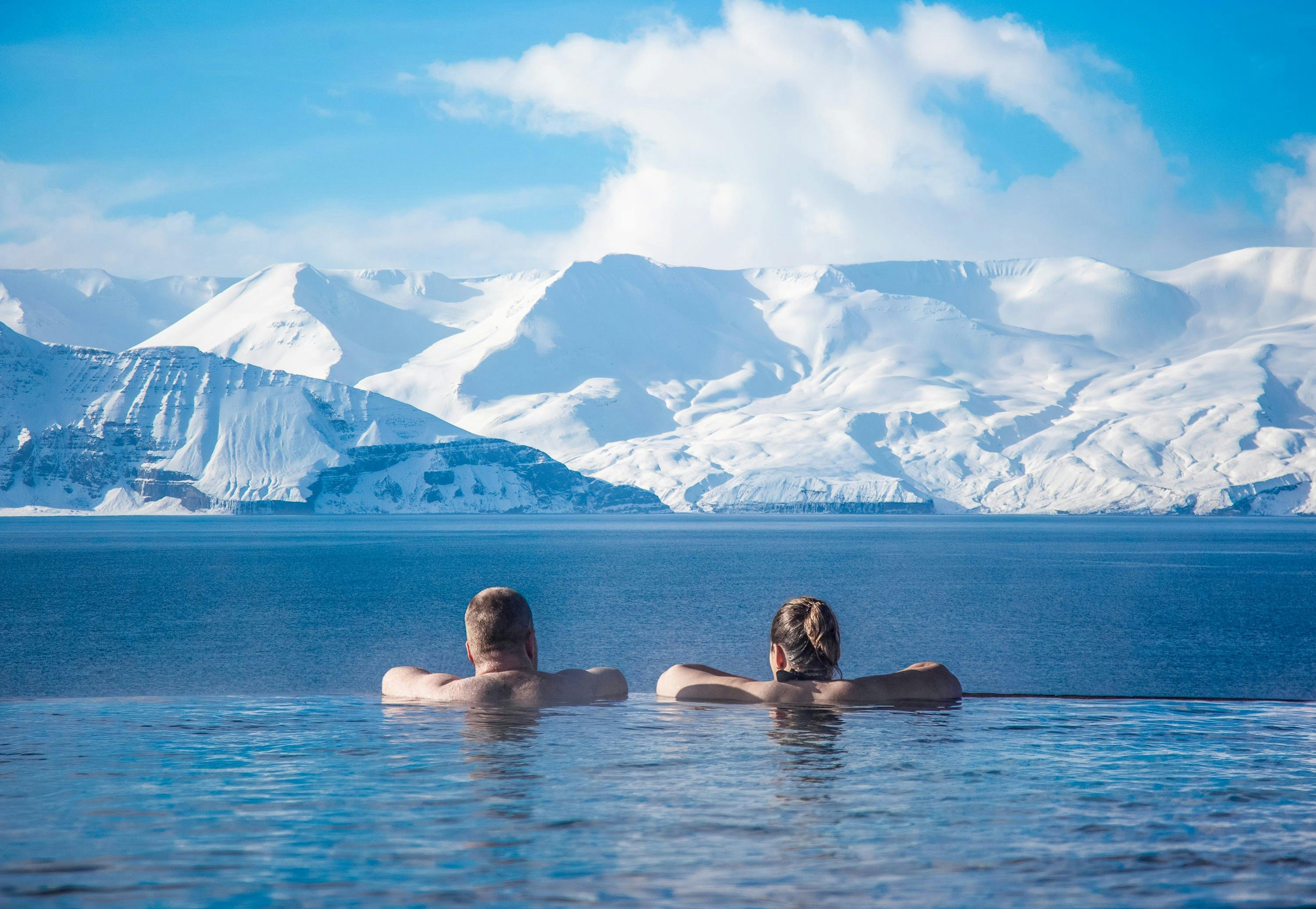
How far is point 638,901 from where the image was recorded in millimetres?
8094

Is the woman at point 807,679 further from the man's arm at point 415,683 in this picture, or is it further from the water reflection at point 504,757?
the man's arm at point 415,683

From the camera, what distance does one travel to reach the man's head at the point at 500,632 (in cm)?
1388

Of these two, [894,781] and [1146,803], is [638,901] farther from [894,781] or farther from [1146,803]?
[1146,803]

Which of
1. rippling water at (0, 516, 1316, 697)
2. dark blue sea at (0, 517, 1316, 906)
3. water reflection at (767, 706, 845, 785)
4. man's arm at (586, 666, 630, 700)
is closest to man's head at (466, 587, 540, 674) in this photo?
dark blue sea at (0, 517, 1316, 906)

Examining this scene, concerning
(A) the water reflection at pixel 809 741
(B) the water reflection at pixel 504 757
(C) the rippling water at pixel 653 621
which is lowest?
(C) the rippling water at pixel 653 621

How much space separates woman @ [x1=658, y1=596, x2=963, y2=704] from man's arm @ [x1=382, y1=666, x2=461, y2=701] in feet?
11.0

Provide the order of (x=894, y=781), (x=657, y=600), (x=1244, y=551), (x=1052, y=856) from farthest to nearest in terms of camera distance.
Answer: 1. (x=1244, y=551)
2. (x=657, y=600)
3. (x=894, y=781)
4. (x=1052, y=856)

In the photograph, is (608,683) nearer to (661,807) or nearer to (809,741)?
(809,741)

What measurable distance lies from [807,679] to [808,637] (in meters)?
1.14

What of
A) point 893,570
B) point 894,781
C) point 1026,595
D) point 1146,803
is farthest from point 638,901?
point 893,570

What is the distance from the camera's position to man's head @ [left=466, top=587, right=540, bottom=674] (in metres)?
13.9

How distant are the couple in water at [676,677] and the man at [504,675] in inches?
0.6

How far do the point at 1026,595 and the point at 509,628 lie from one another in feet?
306

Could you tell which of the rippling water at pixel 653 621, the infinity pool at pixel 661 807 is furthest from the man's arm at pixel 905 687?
the rippling water at pixel 653 621
